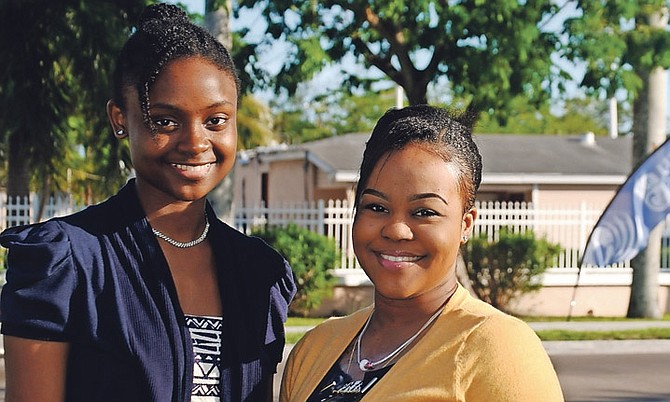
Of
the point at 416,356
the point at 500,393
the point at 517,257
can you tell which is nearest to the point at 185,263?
the point at 416,356

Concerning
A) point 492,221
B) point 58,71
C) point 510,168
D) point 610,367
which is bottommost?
point 610,367

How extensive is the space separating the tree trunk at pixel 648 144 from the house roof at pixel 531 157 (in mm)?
6362

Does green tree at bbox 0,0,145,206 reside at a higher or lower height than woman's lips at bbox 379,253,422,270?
higher

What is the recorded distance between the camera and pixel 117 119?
265cm

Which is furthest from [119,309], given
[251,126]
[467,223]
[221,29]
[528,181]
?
[251,126]

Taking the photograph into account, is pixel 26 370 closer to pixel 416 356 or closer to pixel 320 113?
pixel 416 356

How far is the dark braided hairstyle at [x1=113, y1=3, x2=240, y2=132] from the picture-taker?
8.34 feet

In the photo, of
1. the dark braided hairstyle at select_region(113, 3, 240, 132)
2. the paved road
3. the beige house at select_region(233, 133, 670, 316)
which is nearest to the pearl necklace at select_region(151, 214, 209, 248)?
the dark braided hairstyle at select_region(113, 3, 240, 132)

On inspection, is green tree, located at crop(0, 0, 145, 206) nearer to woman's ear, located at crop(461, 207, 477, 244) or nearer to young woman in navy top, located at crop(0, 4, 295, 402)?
young woman in navy top, located at crop(0, 4, 295, 402)

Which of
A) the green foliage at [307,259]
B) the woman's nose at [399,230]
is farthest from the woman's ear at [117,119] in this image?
Answer: the green foliage at [307,259]

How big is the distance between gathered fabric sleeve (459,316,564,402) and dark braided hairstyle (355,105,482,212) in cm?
36

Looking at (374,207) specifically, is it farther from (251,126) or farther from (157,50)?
(251,126)

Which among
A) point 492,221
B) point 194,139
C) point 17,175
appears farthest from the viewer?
point 17,175

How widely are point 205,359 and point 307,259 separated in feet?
47.4
